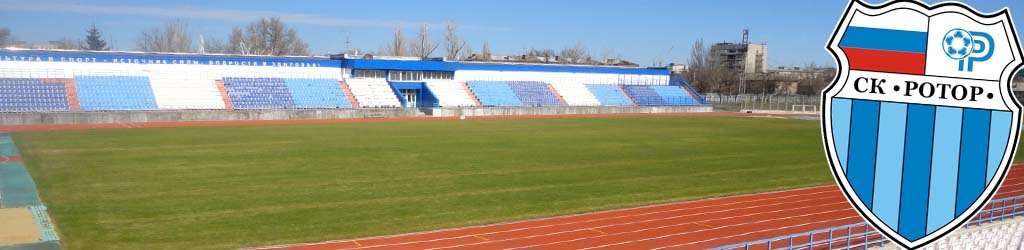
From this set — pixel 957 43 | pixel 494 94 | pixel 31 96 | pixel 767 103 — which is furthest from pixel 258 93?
pixel 767 103

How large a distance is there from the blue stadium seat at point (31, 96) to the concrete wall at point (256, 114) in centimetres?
237

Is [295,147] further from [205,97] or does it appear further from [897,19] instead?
[897,19]

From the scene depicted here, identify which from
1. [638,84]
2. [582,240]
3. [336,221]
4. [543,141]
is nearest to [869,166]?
[582,240]

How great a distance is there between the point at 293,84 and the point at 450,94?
42.8ft

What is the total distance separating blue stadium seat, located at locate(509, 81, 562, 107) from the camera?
68.9m

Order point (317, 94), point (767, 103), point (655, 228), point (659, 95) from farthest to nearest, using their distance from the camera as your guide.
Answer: point (767, 103)
point (659, 95)
point (317, 94)
point (655, 228)

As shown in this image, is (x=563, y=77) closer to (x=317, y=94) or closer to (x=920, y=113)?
(x=317, y=94)

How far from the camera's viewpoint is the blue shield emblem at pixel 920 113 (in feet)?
16.2

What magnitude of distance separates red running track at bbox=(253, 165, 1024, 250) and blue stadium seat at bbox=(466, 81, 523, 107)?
45615 mm

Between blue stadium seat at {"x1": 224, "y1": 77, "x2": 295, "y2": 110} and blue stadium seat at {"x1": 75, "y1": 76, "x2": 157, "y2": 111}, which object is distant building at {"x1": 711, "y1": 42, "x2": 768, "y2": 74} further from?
blue stadium seat at {"x1": 75, "y1": 76, "x2": 157, "y2": 111}

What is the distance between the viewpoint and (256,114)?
164 ft

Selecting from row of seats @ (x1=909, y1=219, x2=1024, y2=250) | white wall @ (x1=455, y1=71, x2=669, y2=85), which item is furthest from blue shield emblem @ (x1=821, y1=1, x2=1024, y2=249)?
white wall @ (x1=455, y1=71, x2=669, y2=85)

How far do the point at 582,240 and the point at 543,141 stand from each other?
22.0 metres

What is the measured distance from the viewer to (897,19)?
5023 mm
